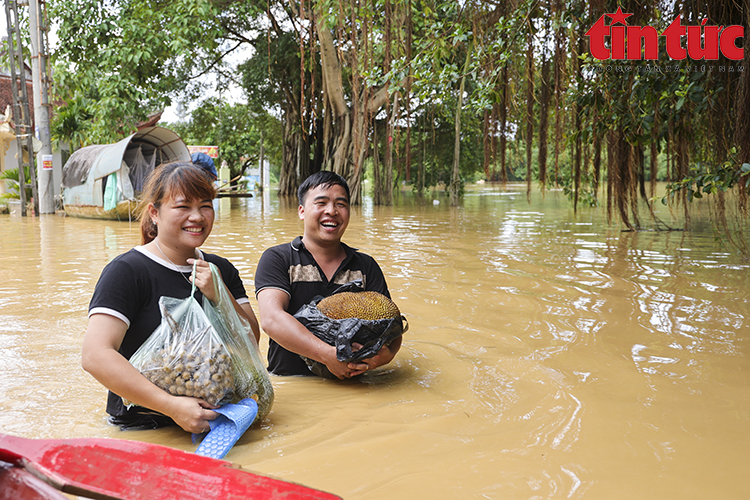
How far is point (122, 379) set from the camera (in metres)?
1.92

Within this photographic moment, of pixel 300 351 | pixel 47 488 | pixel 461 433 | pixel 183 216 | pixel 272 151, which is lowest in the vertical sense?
pixel 461 433

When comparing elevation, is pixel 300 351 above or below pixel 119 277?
below

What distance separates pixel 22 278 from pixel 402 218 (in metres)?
8.54

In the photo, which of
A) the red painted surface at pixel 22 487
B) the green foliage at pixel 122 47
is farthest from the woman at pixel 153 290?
the green foliage at pixel 122 47

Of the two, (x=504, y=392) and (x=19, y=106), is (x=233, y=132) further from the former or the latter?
(x=504, y=392)

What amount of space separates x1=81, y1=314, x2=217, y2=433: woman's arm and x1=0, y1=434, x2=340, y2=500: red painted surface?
1.00m

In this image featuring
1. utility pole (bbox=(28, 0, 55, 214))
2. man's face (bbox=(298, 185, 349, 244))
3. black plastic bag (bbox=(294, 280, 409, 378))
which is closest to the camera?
black plastic bag (bbox=(294, 280, 409, 378))

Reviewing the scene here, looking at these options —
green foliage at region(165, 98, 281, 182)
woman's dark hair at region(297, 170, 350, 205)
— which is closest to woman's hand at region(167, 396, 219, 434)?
woman's dark hair at region(297, 170, 350, 205)

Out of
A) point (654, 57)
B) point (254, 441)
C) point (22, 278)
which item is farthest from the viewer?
point (22, 278)

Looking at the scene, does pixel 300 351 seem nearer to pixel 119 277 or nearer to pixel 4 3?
pixel 119 277

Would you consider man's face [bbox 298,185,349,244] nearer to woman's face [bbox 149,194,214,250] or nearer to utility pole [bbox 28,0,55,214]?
woman's face [bbox 149,194,214,250]

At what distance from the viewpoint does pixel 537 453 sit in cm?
207

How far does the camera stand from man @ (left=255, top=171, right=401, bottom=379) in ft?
8.65

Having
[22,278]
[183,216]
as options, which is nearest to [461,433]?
[183,216]
